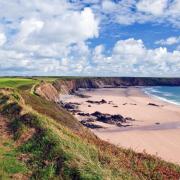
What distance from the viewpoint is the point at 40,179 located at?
11219 millimetres

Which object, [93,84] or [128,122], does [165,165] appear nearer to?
[128,122]

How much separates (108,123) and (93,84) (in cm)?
11761

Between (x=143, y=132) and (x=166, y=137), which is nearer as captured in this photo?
(x=166, y=137)

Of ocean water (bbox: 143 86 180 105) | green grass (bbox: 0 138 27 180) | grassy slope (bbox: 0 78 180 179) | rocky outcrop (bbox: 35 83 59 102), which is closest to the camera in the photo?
grassy slope (bbox: 0 78 180 179)

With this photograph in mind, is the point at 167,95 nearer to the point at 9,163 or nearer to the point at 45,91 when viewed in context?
the point at 45,91

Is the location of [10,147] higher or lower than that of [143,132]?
higher

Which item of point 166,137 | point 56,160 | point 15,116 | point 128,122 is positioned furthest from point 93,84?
point 56,160

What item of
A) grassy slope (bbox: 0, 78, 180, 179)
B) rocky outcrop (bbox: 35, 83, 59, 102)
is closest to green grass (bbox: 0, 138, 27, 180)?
grassy slope (bbox: 0, 78, 180, 179)

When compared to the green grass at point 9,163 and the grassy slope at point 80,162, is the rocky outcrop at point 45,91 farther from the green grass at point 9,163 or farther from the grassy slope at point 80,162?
the grassy slope at point 80,162

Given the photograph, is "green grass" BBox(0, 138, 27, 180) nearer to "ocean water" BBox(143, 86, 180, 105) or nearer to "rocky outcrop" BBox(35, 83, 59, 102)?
"rocky outcrop" BBox(35, 83, 59, 102)

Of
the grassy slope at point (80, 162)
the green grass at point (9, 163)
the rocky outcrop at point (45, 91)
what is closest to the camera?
the grassy slope at point (80, 162)

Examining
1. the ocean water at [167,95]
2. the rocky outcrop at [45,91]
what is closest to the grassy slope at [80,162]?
the rocky outcrop at [45,91]

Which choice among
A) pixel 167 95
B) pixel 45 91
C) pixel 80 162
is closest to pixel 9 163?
pixel 80 162

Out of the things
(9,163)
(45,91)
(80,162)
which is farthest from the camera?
(45,91)
